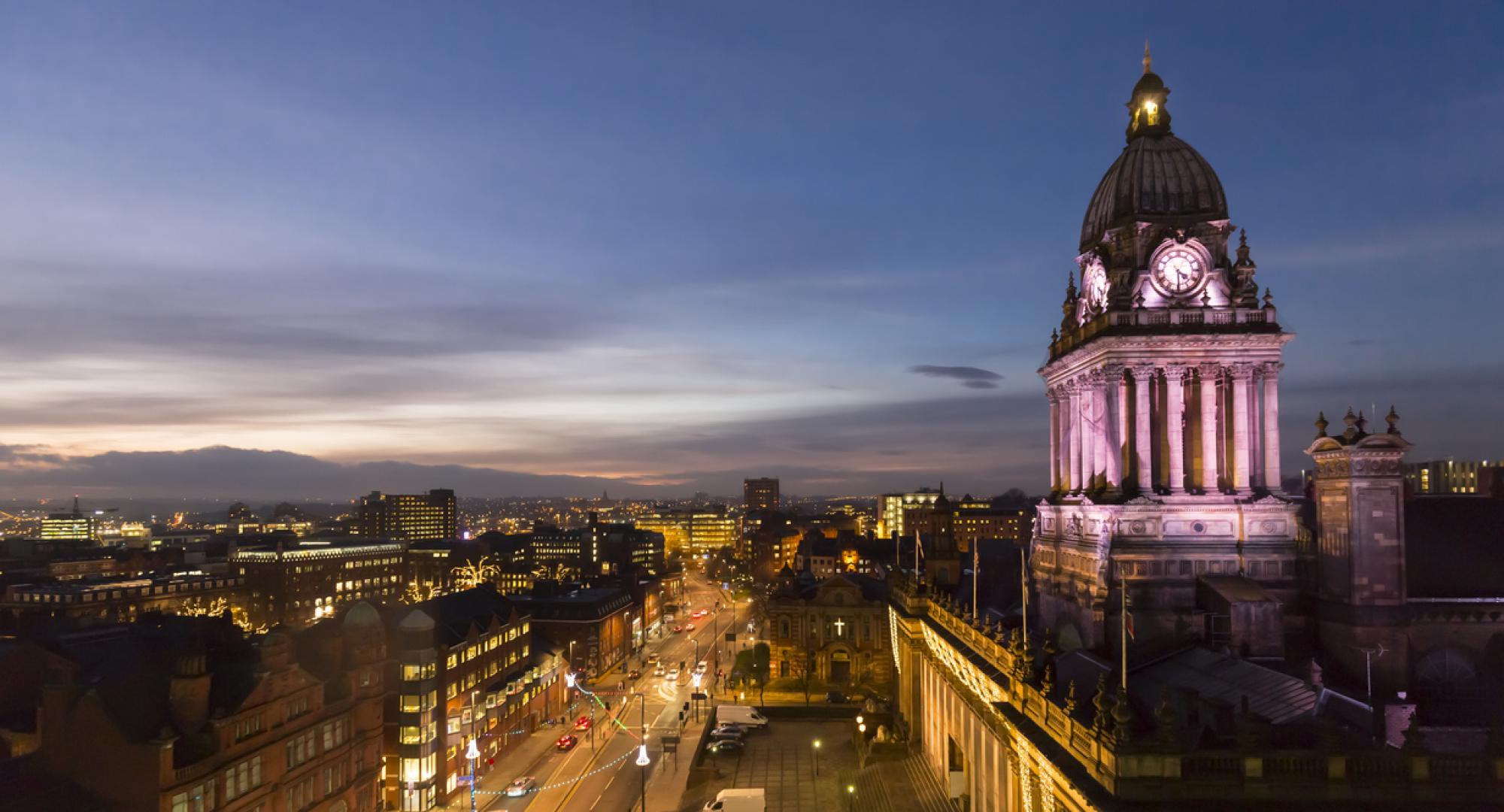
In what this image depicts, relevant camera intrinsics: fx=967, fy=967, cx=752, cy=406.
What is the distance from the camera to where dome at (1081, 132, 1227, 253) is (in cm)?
5638

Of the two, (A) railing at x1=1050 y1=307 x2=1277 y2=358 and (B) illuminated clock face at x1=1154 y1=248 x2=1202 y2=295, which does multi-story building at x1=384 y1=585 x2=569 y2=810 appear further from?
(B) illuminated clock face at x1=1154 y1=248 x2=1202 y2=295

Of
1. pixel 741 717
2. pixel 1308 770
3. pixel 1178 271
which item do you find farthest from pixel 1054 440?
pixel 741 717

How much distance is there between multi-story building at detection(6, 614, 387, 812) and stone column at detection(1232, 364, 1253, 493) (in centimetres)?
5924

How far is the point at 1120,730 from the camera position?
2902 centimetres

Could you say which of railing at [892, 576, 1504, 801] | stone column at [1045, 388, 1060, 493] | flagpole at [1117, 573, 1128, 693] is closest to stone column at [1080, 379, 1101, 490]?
flagpole at [1117, 573, 1128, 693]

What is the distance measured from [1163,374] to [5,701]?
7913 cm

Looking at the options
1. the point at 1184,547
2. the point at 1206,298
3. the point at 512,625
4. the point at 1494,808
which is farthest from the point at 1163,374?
the point at 512,625

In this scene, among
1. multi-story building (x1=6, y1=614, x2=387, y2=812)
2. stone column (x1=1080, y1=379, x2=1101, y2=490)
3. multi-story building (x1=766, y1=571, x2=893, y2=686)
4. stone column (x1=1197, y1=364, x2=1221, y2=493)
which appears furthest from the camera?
multi-story building (x1=766, y1=571, x2=893, y2=686)

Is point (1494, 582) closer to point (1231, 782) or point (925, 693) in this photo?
point (1231, 782)

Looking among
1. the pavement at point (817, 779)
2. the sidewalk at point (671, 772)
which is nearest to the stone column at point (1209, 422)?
the pavement at point (817, 779)

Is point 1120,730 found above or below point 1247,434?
below

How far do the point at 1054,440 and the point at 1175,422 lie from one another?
15.3m

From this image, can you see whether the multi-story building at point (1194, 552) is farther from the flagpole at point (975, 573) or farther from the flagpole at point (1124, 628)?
the flagpole at point (975, 573)

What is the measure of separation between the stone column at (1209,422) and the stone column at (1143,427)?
2.95 m
